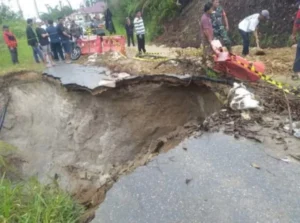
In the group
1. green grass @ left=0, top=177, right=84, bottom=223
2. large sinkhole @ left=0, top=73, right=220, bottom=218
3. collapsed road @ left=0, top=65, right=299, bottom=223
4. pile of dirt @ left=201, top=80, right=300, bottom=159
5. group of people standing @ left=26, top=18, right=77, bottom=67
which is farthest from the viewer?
group of people standing @ left=26, top=18, right=77, bottom=67

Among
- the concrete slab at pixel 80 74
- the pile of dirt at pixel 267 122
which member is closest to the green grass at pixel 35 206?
the pile of dirt at pixel 267 122

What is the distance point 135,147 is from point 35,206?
316 centimetres

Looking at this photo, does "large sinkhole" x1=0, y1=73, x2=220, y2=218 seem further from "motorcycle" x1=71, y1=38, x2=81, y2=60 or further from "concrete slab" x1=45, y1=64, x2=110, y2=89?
"motorcycle" x1=71, y1=38, x2=81, y2=60

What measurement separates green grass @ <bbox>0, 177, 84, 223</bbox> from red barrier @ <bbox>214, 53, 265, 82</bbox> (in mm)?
3232

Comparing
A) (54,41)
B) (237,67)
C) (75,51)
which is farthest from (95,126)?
(75,51)

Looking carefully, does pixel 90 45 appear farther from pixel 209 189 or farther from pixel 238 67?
pixel 209 189

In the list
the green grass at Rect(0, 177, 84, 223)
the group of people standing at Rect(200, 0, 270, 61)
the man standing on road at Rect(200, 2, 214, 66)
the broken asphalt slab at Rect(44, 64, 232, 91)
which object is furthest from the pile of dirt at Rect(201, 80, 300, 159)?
the green grass at Rect(0, 177, 84, 223)

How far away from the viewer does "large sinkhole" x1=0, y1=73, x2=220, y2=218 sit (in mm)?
6129

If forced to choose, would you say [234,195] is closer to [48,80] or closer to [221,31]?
[221,31]

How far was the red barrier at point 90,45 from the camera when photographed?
992 cm

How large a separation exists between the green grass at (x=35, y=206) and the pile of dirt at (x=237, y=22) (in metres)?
7.88

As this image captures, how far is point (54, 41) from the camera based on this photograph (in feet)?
30.2

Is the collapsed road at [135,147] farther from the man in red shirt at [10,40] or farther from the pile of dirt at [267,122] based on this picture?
the man in red shirt at [10,40]

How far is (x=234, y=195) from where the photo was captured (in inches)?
115
